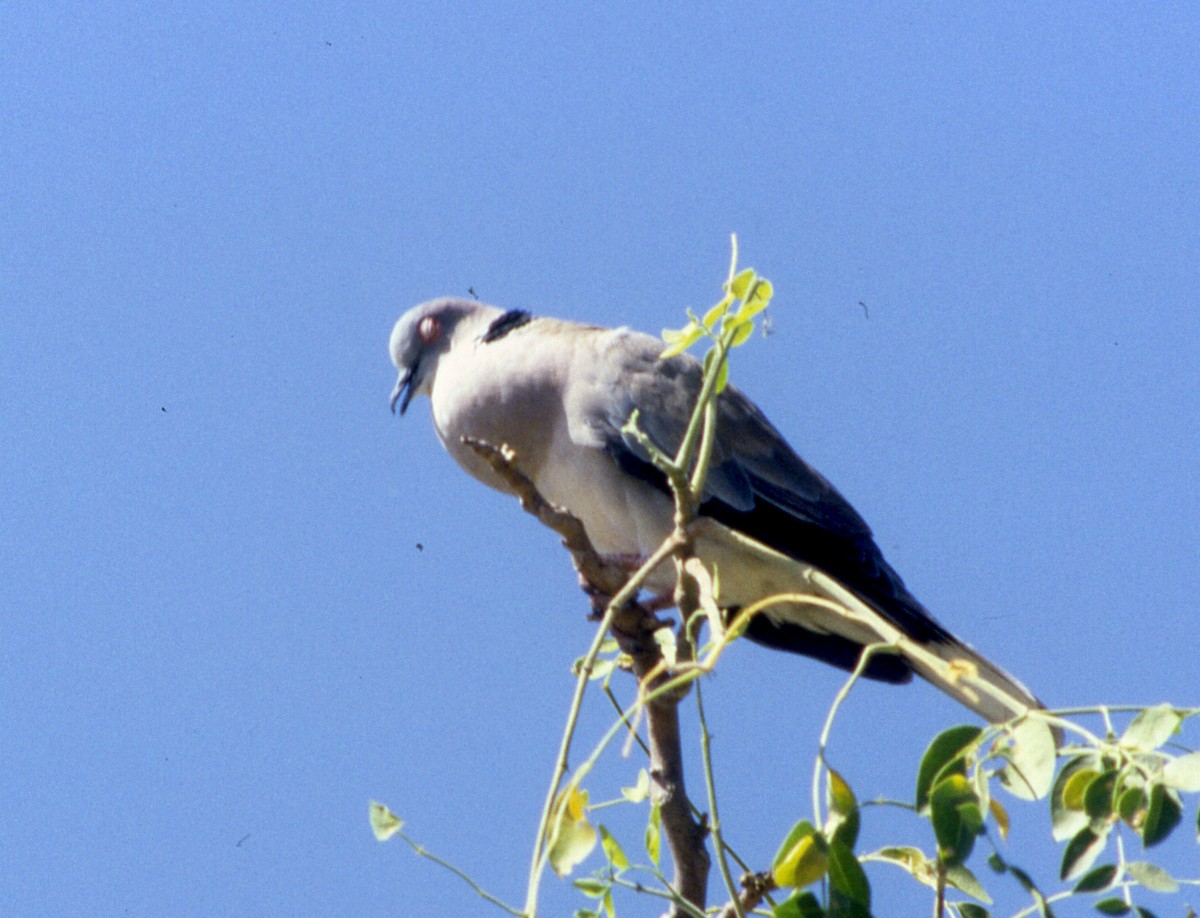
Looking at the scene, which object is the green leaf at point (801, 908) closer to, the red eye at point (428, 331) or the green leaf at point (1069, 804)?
the green leaf at point (1069, 804)

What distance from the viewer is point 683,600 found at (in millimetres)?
1822

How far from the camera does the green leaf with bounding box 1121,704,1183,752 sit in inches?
48.4

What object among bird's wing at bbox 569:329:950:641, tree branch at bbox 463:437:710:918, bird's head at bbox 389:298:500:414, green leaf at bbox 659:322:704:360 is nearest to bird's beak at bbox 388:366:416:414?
bird's head at bbox 389:298:500:414

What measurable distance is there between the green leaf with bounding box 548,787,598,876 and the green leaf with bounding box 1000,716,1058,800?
1.41 ft

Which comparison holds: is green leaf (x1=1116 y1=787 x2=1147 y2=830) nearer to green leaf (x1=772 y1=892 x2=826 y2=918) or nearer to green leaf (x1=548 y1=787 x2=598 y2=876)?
green leaf (x1=772 y1=892 x2=826 y2=918)

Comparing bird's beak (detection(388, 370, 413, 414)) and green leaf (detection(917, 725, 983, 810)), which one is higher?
bird's beak (detection(388, 370, 413, 414))

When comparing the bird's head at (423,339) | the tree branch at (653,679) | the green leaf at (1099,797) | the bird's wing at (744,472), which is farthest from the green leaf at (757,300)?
the bird's head at (423,339)

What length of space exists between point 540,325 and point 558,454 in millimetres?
631

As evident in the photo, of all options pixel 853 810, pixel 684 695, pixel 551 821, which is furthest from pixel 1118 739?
pixel 684 695

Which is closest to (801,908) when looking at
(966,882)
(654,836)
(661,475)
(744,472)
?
(966,882)

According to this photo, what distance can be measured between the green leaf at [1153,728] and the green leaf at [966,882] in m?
0.21

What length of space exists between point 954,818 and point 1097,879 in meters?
0.14

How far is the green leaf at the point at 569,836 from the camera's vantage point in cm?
139

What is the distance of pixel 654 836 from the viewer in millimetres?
1935
